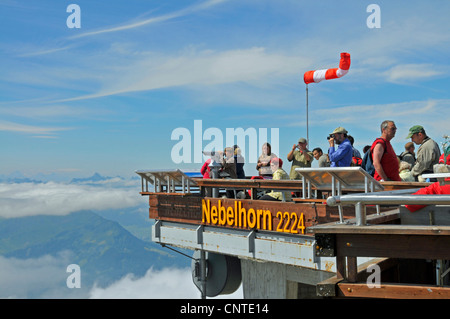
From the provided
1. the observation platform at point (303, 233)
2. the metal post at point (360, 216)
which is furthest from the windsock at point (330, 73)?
the metal post at point (360, 216)

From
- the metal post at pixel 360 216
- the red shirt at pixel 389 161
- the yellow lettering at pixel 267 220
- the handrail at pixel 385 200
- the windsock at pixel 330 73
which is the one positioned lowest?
the yellow lettering at pixel 267 220

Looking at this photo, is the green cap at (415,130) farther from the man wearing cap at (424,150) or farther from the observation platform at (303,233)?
the observation platform at (303,233)

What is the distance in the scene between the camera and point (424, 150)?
37.2 feet

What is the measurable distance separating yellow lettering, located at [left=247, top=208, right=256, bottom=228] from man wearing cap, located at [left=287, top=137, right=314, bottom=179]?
2.24 meters

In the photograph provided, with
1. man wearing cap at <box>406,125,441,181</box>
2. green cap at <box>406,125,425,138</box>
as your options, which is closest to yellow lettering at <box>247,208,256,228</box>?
man wearing cap at <box>406,125,441,181</box>

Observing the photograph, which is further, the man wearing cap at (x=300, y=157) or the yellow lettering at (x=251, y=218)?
the man wearing cap at (x=300, y=157)

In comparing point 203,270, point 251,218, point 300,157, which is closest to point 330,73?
point 300,157

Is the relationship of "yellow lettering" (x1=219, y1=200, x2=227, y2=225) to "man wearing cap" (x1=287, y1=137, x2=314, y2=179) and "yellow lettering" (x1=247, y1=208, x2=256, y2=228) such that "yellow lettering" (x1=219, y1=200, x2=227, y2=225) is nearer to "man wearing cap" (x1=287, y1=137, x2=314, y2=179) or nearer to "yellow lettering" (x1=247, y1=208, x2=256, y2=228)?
"yellow lettering" (x1=247, y1=208, x2=256, y2=228)

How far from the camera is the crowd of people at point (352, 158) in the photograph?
9.42 metres

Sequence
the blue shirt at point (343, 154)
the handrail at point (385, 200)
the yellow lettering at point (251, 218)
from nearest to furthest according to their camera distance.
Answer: the handrail at point (385, 200)
the blue shirt at point (343, 154)
the yellow lettering at point (251, 218)

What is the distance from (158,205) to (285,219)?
5.13 meters

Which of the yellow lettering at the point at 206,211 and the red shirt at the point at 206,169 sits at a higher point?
the red shirt at the point at 206,169

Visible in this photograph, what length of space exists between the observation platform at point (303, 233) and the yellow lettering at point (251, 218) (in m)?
0.02

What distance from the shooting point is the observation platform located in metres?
4.80
